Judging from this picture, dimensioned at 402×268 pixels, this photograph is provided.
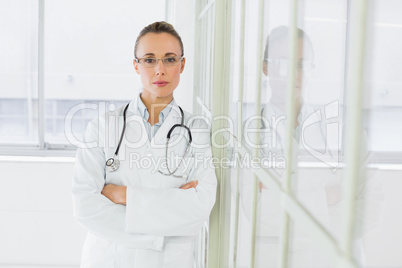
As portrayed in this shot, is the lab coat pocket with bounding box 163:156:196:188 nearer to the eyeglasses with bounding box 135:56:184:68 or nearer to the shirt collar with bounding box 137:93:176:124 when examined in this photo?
the shirt collar with bounding box 137:93:176:124

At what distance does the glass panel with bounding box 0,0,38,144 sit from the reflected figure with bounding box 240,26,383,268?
2533mm

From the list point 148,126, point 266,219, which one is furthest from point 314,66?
point 148,126

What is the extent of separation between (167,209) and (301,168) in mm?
896

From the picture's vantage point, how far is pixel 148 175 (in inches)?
58.9

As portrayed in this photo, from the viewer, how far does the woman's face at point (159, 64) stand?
4.76 feet

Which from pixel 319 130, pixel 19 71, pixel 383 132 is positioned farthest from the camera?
pixel 19 71

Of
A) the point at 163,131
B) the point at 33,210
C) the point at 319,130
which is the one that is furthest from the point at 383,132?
the point at 33,210

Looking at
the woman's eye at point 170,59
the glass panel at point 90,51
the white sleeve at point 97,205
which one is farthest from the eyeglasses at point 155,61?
the glass panel at point 90,51

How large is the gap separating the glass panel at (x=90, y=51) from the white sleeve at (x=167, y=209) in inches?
74.3

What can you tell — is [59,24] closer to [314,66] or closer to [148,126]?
[148,126]

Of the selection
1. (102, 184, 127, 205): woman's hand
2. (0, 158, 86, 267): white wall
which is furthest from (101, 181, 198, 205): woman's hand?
(0, 158, 86, 267): white wall

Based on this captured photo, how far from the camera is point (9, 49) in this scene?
3.07 m

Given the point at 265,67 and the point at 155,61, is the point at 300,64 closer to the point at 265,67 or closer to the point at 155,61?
the point at 265,67

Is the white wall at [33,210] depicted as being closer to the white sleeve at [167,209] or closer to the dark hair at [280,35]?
the white sleeve at [167,209]
